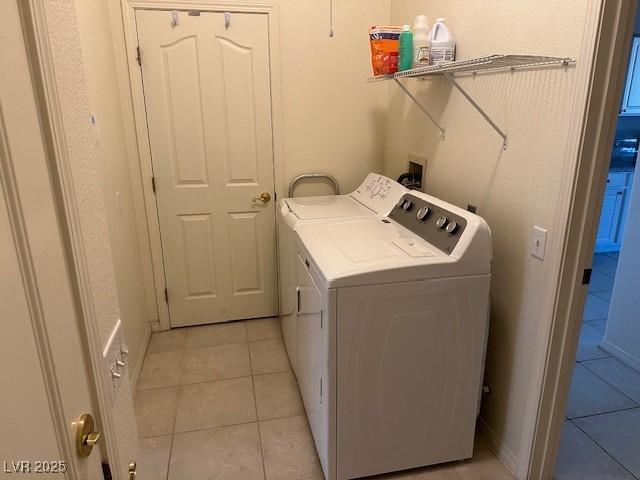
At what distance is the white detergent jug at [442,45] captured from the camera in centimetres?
197

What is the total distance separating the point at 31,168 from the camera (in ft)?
1.91

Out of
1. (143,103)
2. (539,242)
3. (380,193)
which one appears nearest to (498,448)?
(539,242)

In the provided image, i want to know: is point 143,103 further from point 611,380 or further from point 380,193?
point 611,380

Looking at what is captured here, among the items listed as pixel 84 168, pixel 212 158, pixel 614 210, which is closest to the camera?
pixel 84 168

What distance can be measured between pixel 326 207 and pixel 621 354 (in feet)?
6.42

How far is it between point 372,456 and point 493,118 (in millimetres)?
1462

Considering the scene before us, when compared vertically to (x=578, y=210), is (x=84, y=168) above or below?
above

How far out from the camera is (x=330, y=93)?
9.56ft

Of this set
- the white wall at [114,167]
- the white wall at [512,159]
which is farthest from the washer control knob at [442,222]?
the white wall at [114,167]

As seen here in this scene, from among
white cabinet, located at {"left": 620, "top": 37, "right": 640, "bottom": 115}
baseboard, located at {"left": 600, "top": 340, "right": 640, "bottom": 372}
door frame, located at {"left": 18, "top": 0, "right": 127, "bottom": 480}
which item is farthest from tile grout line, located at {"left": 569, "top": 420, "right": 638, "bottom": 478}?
white cabinet, located at {"left": 620, "top": 37, "right": 640, "bottom": 115}

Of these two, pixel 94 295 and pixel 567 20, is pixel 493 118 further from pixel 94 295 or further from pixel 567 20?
pixel 94 295

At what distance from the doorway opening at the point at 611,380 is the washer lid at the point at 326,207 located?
1.21 metres

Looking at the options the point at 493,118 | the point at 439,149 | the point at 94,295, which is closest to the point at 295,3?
the point at 439,149

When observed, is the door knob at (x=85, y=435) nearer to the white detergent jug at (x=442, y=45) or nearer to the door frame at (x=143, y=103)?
the white detergent jug at (x=442, y=45)
